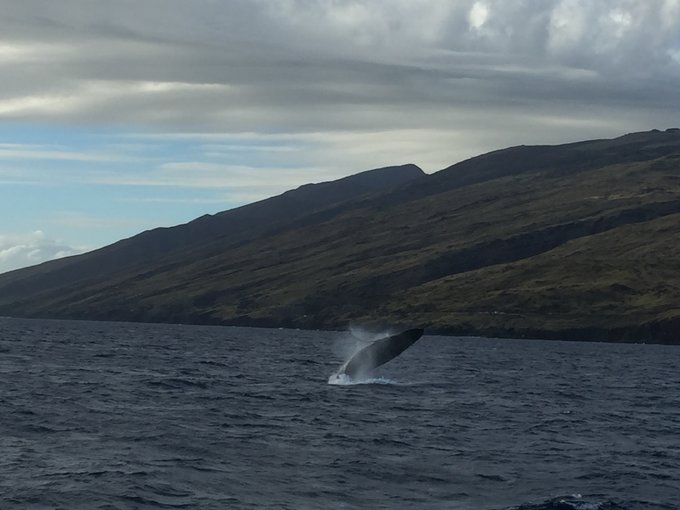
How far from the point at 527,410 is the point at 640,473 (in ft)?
76.9

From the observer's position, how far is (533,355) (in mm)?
160375

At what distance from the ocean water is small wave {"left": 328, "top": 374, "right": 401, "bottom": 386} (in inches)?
18.0

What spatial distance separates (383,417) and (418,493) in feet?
72.2

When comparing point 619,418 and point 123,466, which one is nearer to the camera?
point 123,466

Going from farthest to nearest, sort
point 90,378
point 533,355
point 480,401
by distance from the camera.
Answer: point 533,355
point 90,378
point 480,401

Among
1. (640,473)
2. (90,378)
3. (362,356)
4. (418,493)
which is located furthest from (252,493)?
(362,356)

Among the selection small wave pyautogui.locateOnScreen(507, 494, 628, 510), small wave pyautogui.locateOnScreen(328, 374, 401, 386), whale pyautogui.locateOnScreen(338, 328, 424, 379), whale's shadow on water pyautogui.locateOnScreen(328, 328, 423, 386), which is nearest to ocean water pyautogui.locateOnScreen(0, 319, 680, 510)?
small wave pyautogui.locateOnScreen(507, 494, 628, 510)

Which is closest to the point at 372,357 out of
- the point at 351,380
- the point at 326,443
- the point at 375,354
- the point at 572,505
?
the point at 375,354

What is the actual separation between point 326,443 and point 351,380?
Result: 41.5m

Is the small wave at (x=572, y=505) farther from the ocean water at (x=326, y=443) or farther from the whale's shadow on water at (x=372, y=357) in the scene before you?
the whale's shadow on water at (x=372, y=357)

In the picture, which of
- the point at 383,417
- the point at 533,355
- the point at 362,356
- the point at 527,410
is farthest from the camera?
the point at 533,355

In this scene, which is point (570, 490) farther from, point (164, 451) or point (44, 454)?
point (44, 454)

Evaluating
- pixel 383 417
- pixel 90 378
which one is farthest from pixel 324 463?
pixel 90 378

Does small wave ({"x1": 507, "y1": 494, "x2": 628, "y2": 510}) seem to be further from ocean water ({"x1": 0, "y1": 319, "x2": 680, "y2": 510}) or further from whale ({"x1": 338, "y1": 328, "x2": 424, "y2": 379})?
whale ({"x1": 338, "y1": 328, "x2": 424, "y2": 379})
